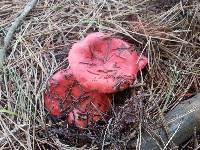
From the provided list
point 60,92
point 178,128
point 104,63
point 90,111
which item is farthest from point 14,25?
point 178,128

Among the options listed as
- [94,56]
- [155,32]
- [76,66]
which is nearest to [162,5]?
[155,32]

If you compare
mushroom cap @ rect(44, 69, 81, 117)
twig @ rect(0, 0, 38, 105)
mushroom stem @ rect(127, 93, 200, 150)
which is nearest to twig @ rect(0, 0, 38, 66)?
twig @ rect(0, 0, 38, 105)

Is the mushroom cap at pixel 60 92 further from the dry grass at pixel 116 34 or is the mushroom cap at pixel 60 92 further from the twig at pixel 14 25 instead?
the twig at pixel 14 25

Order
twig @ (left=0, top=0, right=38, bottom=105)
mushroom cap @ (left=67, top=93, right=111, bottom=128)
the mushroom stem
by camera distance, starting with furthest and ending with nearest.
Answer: twig @ (left=0, top=0, right=38, bottom=105) < mushroom cap @ (left=67, top=93, right=111, bottom=128) < the mushroom stem

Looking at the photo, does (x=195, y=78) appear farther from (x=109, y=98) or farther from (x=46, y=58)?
(x=46, y=58)

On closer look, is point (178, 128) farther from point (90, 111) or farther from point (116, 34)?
point (116, 34)

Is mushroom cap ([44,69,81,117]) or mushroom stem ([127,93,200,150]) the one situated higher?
mushroom cap ([44,69,81,117])

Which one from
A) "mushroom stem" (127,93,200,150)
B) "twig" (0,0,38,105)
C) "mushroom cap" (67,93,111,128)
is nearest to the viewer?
"mushroom stem" (127,93,200,150)

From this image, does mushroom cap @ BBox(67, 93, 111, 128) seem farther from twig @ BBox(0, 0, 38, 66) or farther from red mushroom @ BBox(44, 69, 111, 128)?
twig @ BBox(0, 0, 38, 66)
